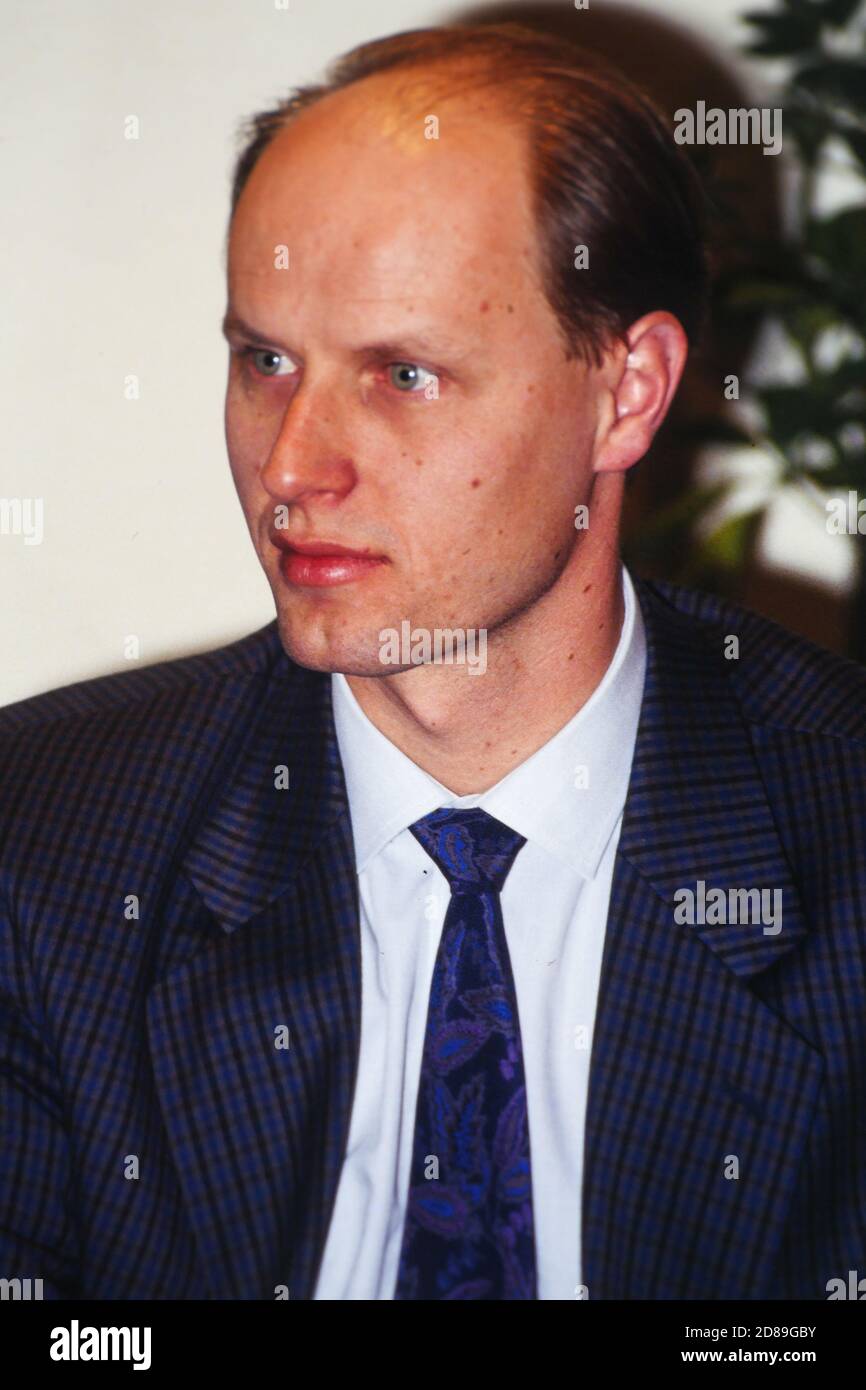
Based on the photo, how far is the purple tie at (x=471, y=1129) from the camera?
1.02m

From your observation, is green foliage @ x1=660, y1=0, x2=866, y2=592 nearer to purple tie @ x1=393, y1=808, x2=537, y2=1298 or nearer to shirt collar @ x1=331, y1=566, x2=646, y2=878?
shirt collar @ x1=331, y1=566, x2=646, y2=878

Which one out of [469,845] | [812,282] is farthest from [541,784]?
[812,282]

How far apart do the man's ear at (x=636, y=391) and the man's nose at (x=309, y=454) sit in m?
0.22

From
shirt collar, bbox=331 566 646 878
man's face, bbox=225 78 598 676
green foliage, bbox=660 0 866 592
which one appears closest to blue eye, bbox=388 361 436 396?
man's face, bbox=225 78 598 676

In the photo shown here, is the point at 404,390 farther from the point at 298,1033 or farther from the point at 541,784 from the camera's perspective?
the point at 298,1033

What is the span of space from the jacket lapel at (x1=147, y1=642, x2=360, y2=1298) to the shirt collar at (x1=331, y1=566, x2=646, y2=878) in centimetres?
2

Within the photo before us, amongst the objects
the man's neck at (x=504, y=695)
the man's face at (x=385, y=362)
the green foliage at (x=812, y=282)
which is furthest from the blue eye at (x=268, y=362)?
the green foliage at (x=812, y=282)

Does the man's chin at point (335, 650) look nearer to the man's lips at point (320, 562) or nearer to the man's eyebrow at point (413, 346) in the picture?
the man's lips at point (320, 562)

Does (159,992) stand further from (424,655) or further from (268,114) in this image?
(268,114)

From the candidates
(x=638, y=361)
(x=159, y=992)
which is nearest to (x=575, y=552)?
(x=638, y=361)

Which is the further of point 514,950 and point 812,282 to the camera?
point 812,282

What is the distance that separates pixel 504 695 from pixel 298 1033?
0.27 m

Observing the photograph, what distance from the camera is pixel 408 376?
102cm

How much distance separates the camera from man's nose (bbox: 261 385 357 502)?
39.1 inches
